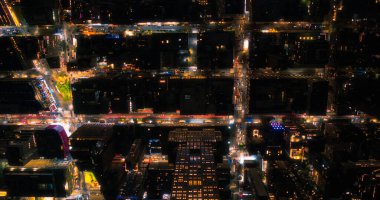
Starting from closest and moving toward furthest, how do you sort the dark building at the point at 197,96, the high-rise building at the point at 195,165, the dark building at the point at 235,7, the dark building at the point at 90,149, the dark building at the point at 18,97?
the high-rise building at the point at 195,165 → the dark building at the point at 90,149 → the dark building at the point at 235,7 → the dark building at the point at 197,96 → the dark building at the point at 18,97

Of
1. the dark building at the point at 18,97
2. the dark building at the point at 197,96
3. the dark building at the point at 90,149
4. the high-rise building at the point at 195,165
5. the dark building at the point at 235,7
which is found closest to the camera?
the high-rise building at the point at 195,165

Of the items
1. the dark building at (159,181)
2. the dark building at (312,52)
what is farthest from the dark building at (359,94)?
the dark building at (159,181)

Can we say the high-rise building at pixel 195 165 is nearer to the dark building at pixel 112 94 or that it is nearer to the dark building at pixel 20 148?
the dark building at pixel 112 94

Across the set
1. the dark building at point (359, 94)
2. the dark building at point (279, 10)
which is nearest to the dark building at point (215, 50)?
the dark building at point (279, 10)

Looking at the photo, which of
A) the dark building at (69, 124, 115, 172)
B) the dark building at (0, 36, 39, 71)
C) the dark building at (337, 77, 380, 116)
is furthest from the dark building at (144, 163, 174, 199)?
the dark building at (337, 77, 380, 116)

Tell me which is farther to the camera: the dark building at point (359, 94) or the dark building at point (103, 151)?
the dark building at point (359, 94)

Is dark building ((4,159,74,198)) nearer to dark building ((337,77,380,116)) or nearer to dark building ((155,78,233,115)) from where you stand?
dark building ((155,78,233,115))

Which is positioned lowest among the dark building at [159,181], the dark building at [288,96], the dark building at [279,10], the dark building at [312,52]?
the dark building at [159,181]

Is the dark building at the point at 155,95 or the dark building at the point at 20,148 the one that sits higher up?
the dark building at the point at 155,95
